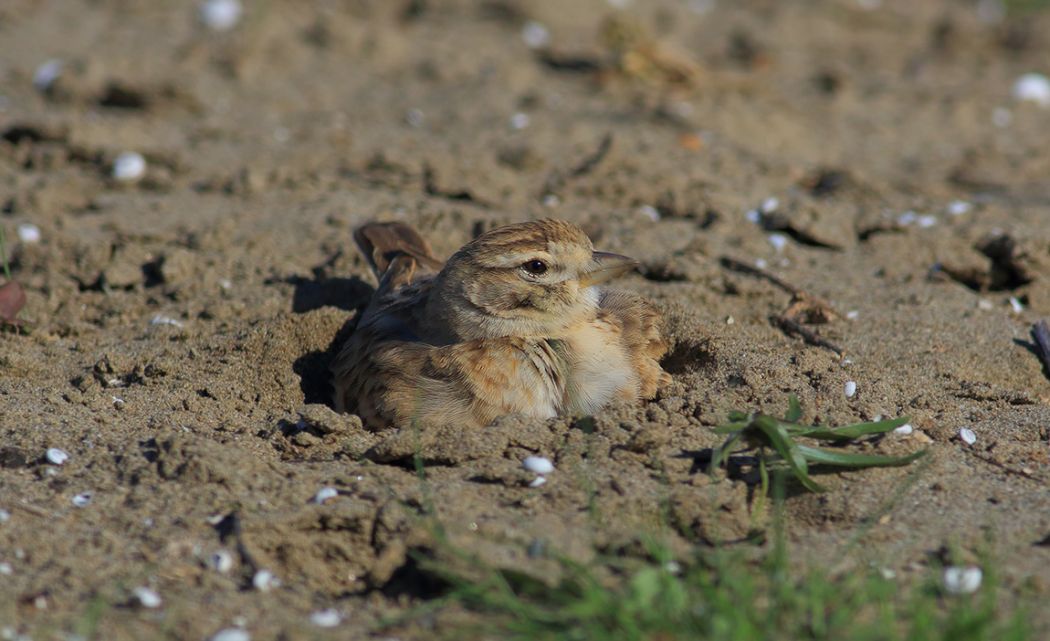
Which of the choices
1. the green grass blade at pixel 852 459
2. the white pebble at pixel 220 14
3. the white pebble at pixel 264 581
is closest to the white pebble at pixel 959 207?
the green grass blade at pixel 852 459

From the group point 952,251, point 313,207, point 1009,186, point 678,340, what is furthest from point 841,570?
point 1009,186

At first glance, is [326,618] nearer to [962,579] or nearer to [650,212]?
[962,579]

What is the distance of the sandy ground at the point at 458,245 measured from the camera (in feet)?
12.6

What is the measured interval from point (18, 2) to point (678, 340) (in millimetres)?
7935

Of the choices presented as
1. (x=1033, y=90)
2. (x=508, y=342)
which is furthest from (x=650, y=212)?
(x=1033, y=90)

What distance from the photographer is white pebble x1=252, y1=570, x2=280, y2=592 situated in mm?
3676

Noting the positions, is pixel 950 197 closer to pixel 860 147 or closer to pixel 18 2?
pixel 860 147

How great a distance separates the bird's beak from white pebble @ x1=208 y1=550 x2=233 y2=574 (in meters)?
2.01

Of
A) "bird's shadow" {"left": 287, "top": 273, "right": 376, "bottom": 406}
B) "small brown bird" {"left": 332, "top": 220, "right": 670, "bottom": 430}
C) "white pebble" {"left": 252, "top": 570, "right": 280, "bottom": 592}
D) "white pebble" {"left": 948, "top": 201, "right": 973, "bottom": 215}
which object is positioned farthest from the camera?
"white pebble" {"left": 948, "top": 201, "right": 973, "bottom": 215}

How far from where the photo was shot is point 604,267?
5.14m

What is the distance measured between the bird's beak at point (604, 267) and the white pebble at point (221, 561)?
6.59 feet

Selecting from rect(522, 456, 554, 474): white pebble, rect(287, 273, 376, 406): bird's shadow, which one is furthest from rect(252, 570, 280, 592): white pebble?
rect(287, 273, 376, 406): bird's shadow

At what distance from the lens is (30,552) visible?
12.3ft

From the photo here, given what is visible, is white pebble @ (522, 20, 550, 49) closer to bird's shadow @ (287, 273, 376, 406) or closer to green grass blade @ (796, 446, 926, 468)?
bird's shadow @ (287, 273, 376, 406)
